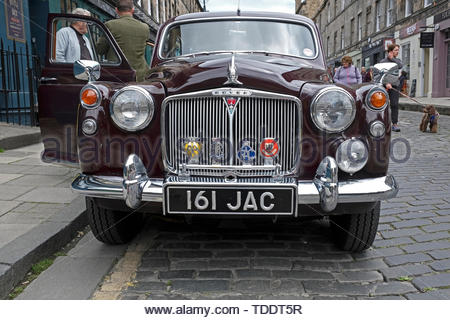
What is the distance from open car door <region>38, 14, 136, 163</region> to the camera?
4.56 meters

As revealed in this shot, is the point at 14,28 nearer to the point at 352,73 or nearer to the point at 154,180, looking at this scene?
the point at 352,73

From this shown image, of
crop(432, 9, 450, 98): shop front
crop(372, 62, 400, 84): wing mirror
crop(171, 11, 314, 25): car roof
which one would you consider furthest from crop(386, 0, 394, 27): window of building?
crop(372, 62, 400, 84): wing mirror

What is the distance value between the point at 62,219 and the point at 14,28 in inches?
286

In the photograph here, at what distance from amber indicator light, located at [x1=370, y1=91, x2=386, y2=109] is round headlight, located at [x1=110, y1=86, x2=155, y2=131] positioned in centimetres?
137

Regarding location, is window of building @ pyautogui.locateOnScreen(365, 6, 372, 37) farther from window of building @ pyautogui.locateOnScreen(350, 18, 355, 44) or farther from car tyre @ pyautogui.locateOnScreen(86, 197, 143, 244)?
car tyre @ pyautogui.locateOnScreen(86, 197, 143, 244)

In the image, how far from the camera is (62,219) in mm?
3490

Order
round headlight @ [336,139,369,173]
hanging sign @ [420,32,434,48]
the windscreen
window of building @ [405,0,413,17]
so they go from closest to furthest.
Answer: round headlight @ [336,139,369,173]
the windscreen
hanging sign @ [420,32,434,48]
window of building @ [405,0,413,17]

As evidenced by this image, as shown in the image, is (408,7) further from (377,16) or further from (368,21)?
(368,21)

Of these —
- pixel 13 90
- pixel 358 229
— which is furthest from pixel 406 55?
pixel 358 229

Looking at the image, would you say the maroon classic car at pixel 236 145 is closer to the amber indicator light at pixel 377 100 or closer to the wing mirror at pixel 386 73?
the amber indicator light at pixel 377 100

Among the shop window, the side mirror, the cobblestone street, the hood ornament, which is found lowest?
the cobblestone street

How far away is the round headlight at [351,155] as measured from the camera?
2684 millimetres

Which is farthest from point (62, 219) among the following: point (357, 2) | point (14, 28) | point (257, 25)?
point (357, 2)

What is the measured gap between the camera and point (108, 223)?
314cm
